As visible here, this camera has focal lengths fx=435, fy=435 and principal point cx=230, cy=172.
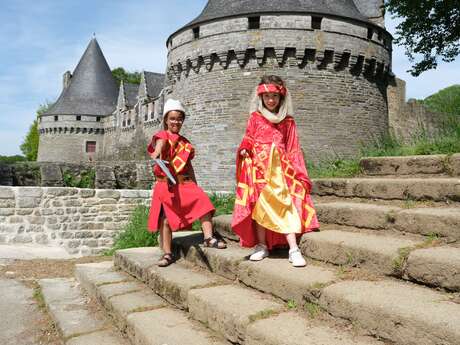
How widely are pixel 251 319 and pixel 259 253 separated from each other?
0.81 meters

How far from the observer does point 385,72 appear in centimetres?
1939

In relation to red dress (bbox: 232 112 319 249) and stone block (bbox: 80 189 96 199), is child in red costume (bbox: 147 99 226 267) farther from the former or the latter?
stone block (bbox: 80 189 96 199)

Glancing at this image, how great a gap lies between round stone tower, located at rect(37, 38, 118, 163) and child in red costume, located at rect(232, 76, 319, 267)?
133 ft

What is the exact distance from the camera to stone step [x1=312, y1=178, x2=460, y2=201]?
122 inches

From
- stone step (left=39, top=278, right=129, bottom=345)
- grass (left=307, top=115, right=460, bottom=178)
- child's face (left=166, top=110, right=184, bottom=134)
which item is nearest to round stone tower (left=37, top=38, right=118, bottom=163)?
grass (left=307, top=115, right=460, bottom=178)

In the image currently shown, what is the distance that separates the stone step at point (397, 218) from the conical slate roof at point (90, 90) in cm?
4088

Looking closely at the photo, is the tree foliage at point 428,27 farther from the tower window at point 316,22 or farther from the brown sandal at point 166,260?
the brown sandal at point 166,260

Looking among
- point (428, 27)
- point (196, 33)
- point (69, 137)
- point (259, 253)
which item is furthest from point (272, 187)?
point (69, 137)

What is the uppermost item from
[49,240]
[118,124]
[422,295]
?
[118,124]

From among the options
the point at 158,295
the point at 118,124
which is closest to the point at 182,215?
the point at 158,295

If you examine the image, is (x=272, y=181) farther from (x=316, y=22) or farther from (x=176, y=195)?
(x=316, y=22)

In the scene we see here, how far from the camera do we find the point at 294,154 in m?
3.39

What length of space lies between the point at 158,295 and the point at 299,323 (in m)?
1.50

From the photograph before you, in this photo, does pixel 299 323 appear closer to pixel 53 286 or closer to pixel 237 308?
pixel 237 308
